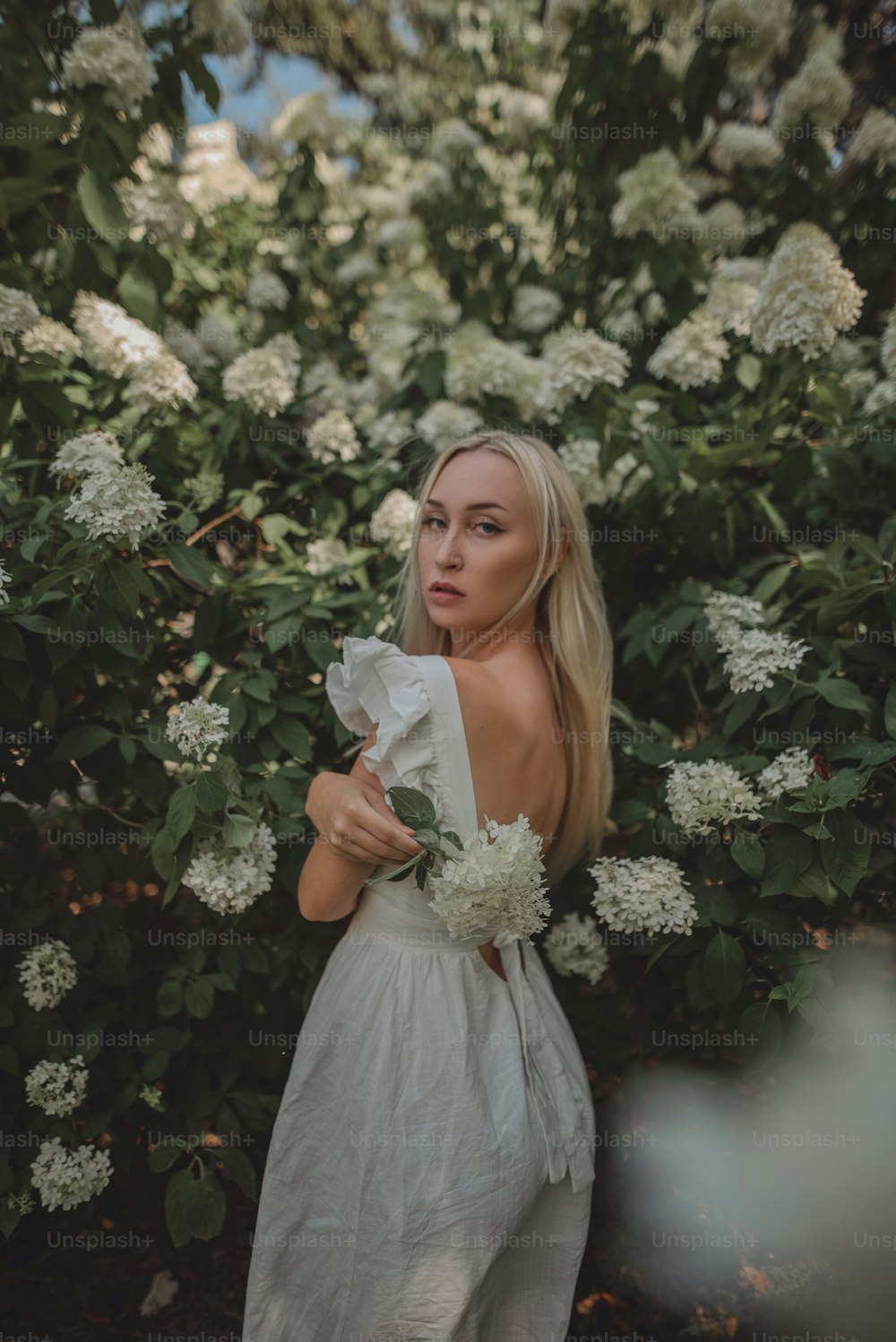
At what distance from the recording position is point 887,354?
2.09m

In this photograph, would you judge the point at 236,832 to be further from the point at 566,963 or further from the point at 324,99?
the point at 324,99

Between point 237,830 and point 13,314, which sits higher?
point 13,314

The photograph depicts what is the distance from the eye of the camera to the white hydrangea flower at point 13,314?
1.85 m

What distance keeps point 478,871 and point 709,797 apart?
2.28ft

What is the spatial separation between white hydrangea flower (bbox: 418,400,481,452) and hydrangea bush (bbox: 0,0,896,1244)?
13 mm

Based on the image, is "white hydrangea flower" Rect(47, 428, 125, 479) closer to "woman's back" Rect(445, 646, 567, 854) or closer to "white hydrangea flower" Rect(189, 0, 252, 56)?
"woman's back" Rect(445, 646, 567, 854)

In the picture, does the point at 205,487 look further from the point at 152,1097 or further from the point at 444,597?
the point at 152,1097

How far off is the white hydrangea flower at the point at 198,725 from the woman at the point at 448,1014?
0.82 ft


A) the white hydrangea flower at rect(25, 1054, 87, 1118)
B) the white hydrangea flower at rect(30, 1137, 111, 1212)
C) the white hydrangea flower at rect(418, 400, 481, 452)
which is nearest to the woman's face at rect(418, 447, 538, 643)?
the white hydrangea flower at rect(418, 400, 481, 452)

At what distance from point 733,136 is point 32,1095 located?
3590mm

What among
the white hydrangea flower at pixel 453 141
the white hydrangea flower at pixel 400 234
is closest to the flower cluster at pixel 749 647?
the white hydrangea flower at pixel 400 234

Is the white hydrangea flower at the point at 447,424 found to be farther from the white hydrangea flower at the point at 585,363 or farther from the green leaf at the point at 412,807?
the green leaf at the point at 412,807

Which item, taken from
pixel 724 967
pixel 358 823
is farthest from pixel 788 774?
pixel 358 823

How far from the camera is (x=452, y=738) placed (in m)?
1.35
